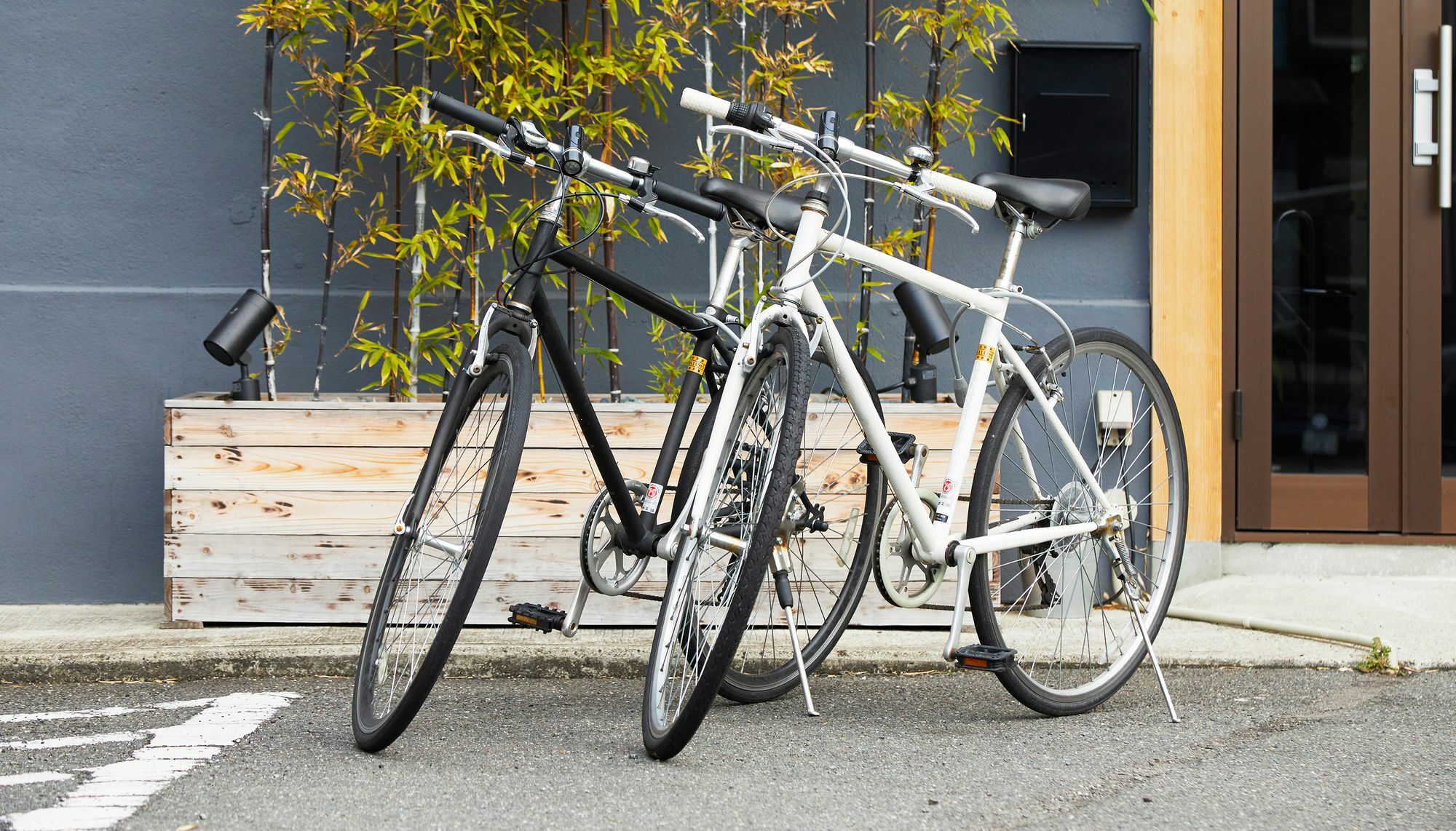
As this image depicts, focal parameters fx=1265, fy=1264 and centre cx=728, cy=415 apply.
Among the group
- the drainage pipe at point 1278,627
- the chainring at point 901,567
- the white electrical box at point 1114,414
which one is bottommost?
the drainage pipe at point 1278,627

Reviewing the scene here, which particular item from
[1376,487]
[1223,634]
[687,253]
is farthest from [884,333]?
[1376,487]

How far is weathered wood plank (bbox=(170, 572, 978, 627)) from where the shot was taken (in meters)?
3.42

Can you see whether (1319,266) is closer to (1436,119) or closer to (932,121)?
(1436,119)

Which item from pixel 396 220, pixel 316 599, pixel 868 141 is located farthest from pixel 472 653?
pixel 868 141

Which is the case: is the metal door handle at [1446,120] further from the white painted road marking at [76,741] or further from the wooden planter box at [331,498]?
the white painted road marking at [76,741]

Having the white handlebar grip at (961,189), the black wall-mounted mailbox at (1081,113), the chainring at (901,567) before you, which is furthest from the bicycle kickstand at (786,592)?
the black wall-mounted mailbox at (1081,113)

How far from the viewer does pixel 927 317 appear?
125 inches

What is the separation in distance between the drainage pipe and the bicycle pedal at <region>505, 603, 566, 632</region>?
190 centimetres

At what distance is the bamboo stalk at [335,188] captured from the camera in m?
3.60

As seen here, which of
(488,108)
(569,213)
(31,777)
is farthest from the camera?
(488,108)

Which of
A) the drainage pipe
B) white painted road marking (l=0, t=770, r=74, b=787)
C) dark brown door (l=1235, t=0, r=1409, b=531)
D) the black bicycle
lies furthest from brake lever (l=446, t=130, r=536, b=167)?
dark brown door (l=1235, t=0, r=1409, b=531)

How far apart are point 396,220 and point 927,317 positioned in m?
1.81

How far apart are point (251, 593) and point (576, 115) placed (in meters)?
1.62

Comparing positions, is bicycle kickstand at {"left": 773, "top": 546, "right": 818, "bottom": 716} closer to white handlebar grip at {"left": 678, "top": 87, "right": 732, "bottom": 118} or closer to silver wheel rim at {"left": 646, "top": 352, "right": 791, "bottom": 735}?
silver wheel rim at {"left": 646, "top": 352, "right": 791, "bottom": 735}
